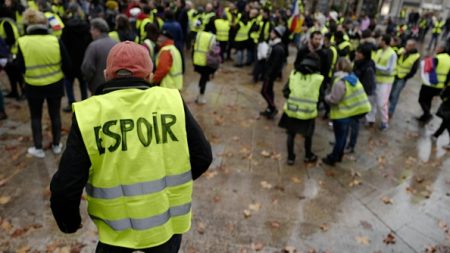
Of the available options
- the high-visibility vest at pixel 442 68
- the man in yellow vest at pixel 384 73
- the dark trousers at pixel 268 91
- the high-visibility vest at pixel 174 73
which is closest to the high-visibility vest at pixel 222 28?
the dark trousers at pixel 268 91

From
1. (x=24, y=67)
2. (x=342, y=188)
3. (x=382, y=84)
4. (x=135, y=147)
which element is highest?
(x=135, y=147)

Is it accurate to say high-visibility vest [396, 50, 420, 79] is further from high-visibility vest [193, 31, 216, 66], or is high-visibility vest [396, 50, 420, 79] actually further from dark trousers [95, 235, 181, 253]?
dark trousers [95, 235, 181, 253]

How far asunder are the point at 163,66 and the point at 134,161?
439 centimetres

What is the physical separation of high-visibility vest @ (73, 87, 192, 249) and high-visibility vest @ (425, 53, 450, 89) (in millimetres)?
7837

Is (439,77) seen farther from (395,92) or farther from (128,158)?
(128,158)

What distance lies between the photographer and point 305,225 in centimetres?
485

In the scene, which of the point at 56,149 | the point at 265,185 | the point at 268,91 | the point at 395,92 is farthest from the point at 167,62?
the point at 395,92

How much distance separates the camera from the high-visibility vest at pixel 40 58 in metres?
5.07

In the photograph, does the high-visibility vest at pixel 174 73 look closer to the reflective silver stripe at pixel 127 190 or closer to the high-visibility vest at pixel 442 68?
the reflective silver stripe at pixel 127 190

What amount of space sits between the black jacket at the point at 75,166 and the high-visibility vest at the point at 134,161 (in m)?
0.05

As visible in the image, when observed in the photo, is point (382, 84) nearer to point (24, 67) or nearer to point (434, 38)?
point (24, 67)

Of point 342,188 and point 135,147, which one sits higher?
point 135,147

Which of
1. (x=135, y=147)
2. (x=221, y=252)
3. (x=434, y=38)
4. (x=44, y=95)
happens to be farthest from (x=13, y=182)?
(x=434, y=38)

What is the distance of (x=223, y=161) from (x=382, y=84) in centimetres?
427
